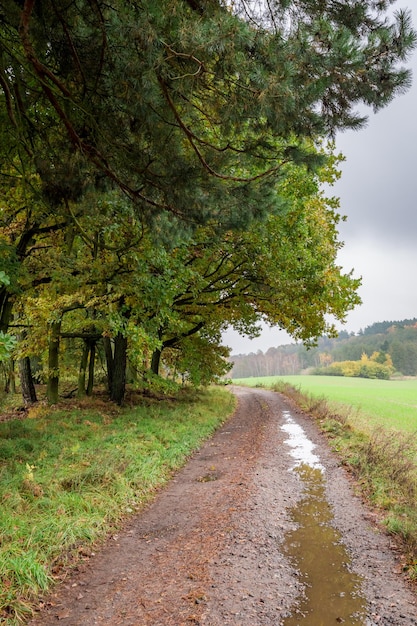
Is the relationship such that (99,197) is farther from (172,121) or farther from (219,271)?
(219,271)

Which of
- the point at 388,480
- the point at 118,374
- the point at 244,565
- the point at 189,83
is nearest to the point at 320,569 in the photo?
the point at 244,565

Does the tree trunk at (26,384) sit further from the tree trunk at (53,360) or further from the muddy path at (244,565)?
the muddy path at (244,565)

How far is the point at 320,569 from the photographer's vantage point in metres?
4.39

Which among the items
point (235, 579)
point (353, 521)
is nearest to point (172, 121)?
point (235, 579)

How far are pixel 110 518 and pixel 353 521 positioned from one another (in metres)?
3.67

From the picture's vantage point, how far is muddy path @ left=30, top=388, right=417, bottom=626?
3.65 meters

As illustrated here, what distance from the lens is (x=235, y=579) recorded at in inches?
164

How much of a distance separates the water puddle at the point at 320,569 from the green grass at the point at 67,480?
2.66 metres

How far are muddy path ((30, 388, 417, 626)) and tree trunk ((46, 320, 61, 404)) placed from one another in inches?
265

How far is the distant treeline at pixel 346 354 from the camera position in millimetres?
86000

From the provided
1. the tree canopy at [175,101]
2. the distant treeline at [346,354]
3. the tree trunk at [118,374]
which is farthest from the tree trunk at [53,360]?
the distant treeline at [346,354]

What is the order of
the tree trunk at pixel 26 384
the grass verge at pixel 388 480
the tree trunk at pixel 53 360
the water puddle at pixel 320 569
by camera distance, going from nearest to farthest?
the water puddle at pixel 320 569 → the grass verge at pixel 388 480 → the tree trunk at pixel 53 360 → the tree trunk at pixel 26 384

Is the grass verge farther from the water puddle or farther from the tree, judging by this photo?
the tree

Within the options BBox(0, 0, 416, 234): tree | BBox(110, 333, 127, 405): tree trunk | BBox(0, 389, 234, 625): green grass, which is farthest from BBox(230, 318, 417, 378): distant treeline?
BBox(0, 0, 416, 234): tree
